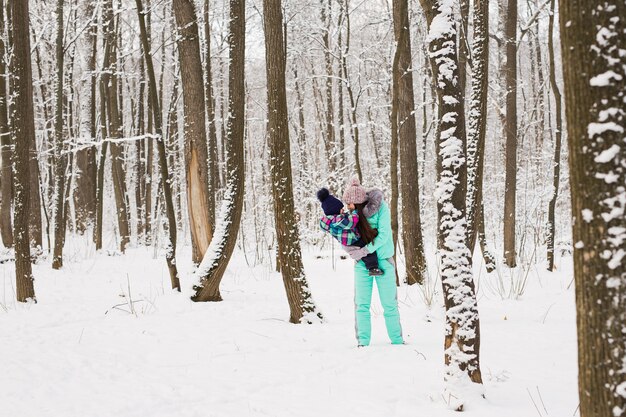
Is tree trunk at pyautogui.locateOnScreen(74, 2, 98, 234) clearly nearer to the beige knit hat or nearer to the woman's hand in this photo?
the beige knit hat

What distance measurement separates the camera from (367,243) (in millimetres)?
4887

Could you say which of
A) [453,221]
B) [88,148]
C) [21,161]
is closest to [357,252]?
[453,221]

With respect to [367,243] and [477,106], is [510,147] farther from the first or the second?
[367,243]

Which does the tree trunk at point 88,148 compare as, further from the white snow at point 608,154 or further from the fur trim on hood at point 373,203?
the white snow at point 608,154

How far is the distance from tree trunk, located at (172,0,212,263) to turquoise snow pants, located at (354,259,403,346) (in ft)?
12.1

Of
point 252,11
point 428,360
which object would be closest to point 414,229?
point 428,360

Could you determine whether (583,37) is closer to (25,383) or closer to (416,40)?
(25,383)

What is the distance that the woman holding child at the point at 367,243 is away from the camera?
4879 millimetres

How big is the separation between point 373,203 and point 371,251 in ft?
1.57

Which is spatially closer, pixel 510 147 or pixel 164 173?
pixel 164 173

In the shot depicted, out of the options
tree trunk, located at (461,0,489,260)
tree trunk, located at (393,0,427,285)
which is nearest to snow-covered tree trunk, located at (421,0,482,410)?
tree trunk, located at (461,0,489,260)

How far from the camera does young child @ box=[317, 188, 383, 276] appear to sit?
16.0 ft

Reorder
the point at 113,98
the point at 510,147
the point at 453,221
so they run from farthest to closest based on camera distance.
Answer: the point at 113,98, the point at 510,147, the point at 453,221

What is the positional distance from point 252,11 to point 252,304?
12559 mm
